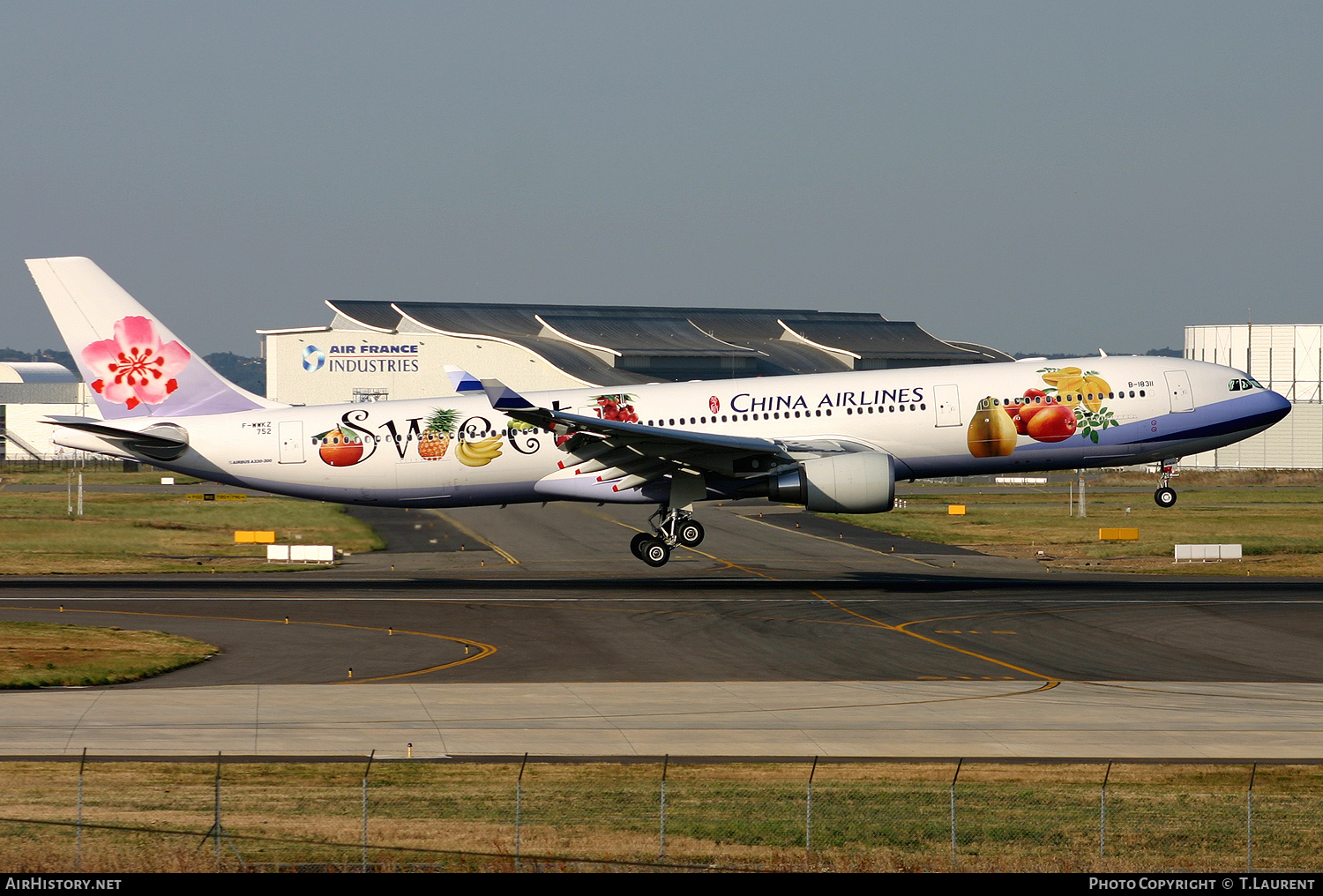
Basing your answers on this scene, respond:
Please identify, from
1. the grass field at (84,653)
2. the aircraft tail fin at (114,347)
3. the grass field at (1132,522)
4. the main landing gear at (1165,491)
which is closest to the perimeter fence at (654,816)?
the grass field at (84,653)

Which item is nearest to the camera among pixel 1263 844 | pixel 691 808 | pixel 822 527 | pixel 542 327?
pixel 1263 844

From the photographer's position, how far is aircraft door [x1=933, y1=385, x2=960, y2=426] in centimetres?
4441

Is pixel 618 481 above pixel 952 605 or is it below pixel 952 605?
above

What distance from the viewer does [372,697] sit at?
91.7 ft

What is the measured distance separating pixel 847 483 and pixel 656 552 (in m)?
7.56

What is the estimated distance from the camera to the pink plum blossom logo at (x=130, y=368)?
4525 centimetres

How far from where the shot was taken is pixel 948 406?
4447 cm

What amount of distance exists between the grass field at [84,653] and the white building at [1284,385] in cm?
11111

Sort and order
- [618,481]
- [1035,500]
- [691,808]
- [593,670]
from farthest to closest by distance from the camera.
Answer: [1035,500] < [618,481] < [593,670] < [691,808]

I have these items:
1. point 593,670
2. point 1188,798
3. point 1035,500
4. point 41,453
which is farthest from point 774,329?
point 1188,798

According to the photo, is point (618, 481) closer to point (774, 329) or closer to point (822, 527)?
point (822, 527)

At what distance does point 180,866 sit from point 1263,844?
13231mm

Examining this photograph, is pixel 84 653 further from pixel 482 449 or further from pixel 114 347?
pixel 482 449

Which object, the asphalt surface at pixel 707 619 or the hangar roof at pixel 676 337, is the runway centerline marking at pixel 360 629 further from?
the hangar roof at pixel 676 337
